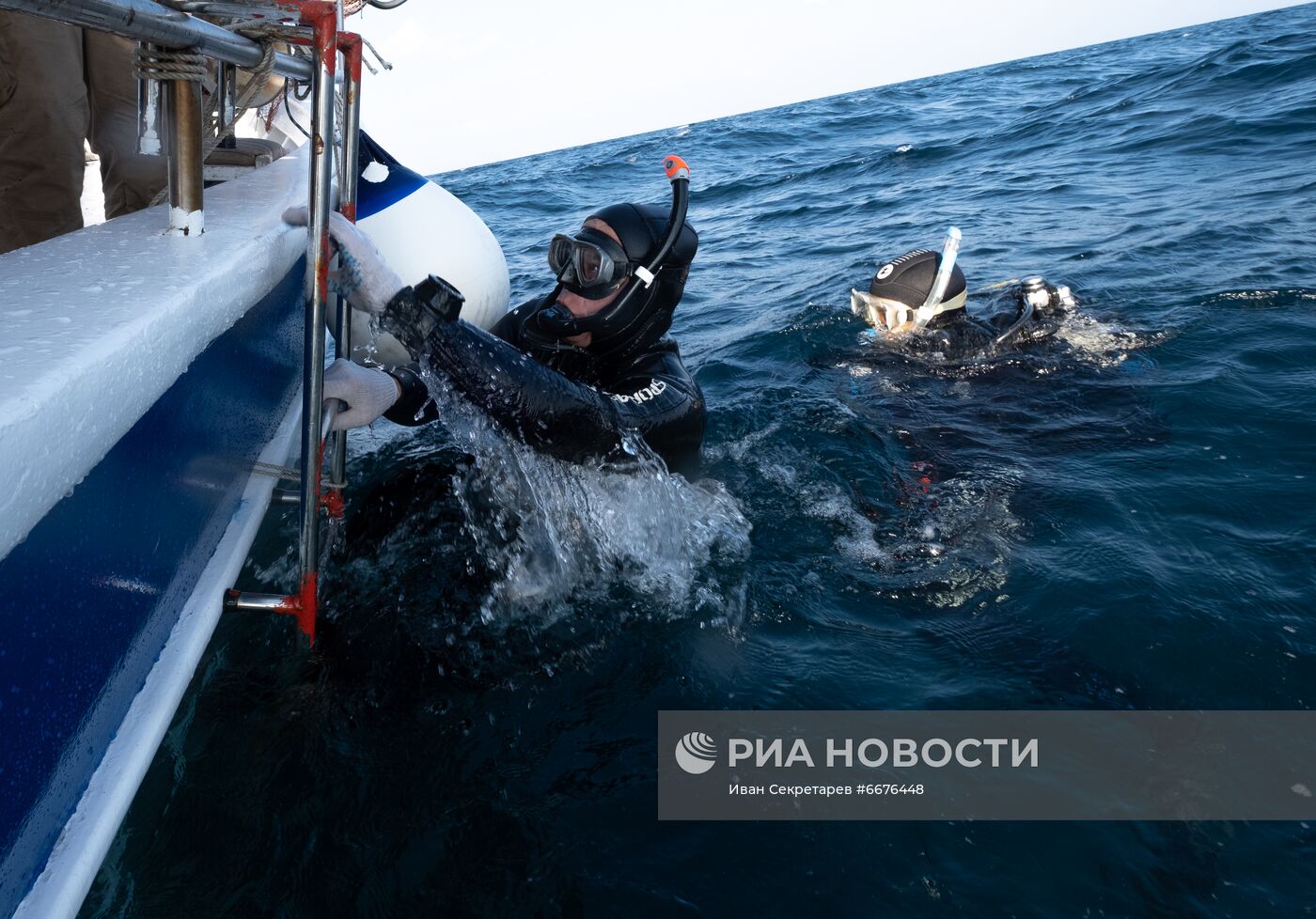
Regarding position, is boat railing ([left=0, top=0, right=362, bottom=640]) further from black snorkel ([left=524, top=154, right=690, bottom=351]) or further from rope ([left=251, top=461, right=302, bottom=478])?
black snorkel ([left=524, top=154, right=690, bottom=351])

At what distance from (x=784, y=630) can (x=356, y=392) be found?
159 centimetres

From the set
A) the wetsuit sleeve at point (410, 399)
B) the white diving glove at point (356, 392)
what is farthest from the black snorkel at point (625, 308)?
the white diving glove at point (356, 392)

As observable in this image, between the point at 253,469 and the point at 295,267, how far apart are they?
72cm

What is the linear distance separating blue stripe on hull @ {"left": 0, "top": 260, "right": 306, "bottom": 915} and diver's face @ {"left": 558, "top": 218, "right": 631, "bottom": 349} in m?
1.28

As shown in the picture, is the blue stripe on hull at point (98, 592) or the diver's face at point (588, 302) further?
the diver's face at point (588, 302)

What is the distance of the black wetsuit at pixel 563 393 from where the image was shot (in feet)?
7.58

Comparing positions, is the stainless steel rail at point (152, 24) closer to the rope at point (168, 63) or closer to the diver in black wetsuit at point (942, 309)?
the rope at point (168, 63)

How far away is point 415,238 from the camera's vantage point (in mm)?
3105

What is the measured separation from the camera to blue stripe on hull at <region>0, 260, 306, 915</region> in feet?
3.82

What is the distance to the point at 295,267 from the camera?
282cm

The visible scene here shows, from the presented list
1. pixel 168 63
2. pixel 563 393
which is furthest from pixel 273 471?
pixel 168 63

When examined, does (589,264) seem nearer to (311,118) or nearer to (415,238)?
(415,238)

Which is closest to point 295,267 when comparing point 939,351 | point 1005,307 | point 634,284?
point 634,284

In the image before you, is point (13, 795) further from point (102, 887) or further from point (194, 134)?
point (194, 134)
